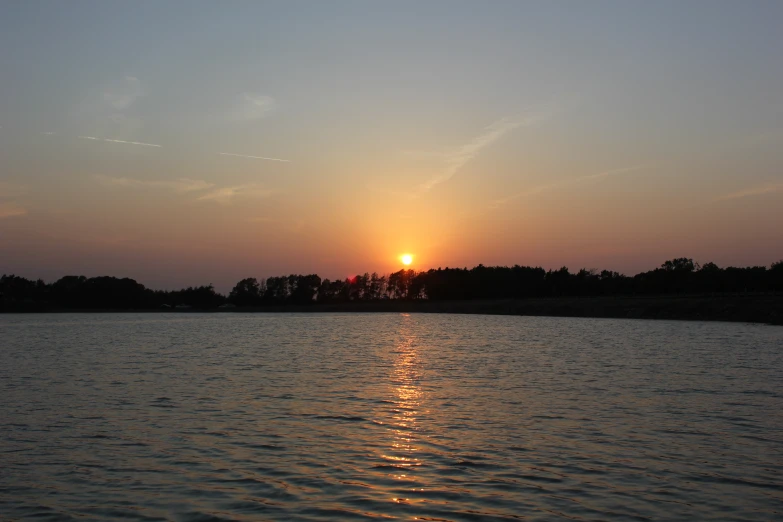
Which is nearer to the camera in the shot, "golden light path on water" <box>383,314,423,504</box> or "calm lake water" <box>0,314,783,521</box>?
"calm lake water" <box>0,314,783,521</box>

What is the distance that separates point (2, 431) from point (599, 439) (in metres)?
19.6

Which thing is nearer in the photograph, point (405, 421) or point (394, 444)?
point (394, 444)

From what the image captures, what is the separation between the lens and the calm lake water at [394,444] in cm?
1444

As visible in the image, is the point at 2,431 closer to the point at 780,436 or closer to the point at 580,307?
the point at 780,436

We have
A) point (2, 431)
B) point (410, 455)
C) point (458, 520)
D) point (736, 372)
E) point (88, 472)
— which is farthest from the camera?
point (736, 372)

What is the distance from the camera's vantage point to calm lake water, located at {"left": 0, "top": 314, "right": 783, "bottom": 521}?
14.4 metres

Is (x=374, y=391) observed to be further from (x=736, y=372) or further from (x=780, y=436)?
(x=736, y=372)

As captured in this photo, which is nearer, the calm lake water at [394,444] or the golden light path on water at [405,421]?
the calm lake water at [394,444]

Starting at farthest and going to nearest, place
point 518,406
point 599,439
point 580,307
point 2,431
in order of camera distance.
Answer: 1. point 580,307
2. point 518,406
3. point 2,431
4. point 599,439

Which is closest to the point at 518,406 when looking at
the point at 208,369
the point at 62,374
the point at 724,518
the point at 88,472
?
the point at 724,518

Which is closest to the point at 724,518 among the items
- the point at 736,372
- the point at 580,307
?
the point at 736,372

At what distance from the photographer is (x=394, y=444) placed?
20.3 m

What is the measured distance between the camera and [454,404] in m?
28.0

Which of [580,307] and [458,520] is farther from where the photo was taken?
[580,307]
